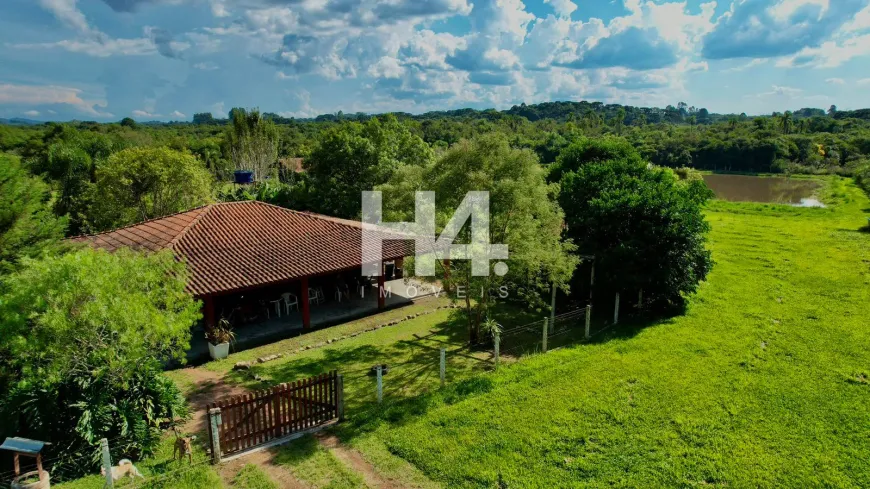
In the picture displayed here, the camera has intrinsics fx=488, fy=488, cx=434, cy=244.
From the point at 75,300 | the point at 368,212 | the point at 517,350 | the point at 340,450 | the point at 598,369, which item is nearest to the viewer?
the point at 75,300

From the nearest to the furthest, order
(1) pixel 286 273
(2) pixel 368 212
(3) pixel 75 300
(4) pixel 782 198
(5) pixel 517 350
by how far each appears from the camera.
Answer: (3) pixel 75 300 → (5) pixel 517 350 → (1) pixel 286 273 → (2) pixel 368 212 → (4) pixel 782 198

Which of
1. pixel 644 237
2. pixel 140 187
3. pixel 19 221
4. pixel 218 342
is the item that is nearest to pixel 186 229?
pixel 218 342

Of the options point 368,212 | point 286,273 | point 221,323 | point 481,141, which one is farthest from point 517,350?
point 368,212

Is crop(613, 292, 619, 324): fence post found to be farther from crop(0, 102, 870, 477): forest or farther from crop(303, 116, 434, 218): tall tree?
crop(303, 116, 434, 218): tall tree

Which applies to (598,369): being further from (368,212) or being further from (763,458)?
(368,212)

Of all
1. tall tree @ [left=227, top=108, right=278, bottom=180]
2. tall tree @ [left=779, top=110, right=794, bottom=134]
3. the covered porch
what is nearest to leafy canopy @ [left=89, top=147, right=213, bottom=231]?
the covered porch

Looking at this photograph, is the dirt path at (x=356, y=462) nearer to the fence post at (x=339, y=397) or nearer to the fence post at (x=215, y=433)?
the fence post at (x=339, y=397)

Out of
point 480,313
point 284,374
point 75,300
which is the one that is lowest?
point 284,374
